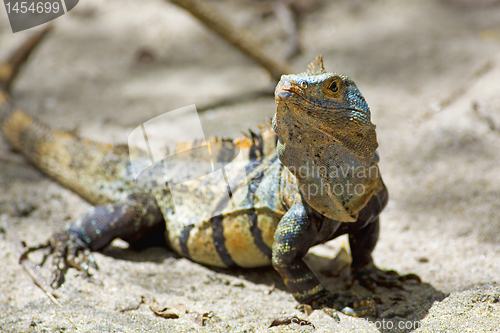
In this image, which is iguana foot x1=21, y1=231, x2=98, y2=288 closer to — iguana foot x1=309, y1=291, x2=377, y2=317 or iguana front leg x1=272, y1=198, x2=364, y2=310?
iguana front leg x1=272, y1=198, x2=364, y2=310

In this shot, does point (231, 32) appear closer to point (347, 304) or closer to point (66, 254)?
point (66, 254)

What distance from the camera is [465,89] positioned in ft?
18.4

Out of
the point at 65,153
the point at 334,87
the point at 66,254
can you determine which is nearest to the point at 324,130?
the point at 334,87

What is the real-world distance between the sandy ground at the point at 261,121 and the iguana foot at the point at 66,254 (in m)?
0.09

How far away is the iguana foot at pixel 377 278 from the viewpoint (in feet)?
11.3

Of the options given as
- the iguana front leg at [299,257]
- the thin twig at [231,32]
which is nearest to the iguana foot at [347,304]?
the iguana front leg at [299,257]

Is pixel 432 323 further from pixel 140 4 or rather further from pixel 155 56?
pixel 140 4

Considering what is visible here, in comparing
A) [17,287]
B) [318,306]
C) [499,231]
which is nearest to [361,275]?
[318,306]

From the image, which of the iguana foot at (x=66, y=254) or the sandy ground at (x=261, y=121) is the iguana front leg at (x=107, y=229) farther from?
the sandy ground at (x=261, y=121)

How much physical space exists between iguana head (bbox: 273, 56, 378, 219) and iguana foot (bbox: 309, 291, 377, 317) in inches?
26.4

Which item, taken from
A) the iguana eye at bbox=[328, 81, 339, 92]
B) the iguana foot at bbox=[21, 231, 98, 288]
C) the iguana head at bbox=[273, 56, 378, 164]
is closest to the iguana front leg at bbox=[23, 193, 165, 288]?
the iguana foot at bbox=[21, 231, 98, 288]

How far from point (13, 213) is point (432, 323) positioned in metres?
3.55

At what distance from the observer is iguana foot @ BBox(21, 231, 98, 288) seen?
3.52 m

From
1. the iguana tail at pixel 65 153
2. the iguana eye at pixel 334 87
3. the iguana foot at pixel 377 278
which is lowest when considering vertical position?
the iguana foot at pixel 377 278
